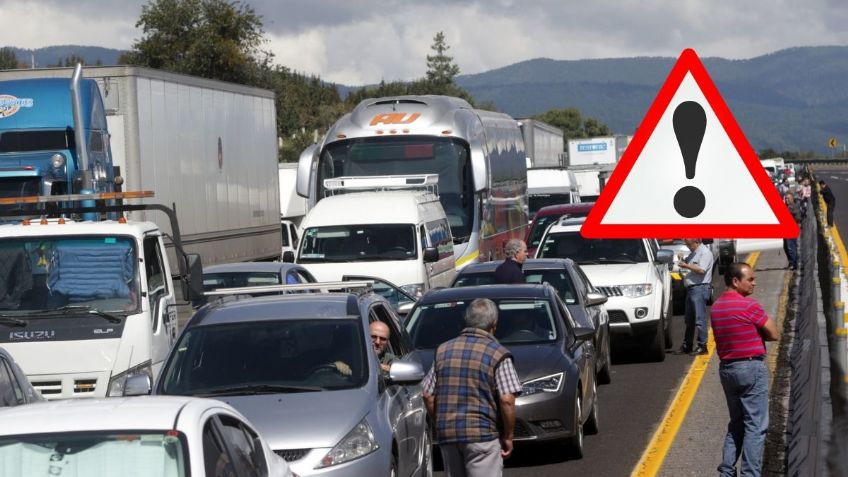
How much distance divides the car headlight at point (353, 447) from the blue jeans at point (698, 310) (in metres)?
11.2

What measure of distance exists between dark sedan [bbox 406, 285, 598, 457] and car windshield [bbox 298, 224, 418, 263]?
22.4ft

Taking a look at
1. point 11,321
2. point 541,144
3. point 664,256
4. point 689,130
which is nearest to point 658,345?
point 664,256

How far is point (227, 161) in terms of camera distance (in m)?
24.9

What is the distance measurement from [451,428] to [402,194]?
13.3 metres

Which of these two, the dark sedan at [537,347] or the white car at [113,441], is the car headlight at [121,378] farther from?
the white car at [113,441]

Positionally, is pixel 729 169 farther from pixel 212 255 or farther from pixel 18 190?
pixel 212 255

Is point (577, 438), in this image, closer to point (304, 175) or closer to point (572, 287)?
point (572, 287)

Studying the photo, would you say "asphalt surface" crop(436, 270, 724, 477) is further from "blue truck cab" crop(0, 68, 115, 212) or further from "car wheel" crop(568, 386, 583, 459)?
"blue truck cab" crop(0, 68, 115, 212)

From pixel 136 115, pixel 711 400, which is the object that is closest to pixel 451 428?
pixel 711 400

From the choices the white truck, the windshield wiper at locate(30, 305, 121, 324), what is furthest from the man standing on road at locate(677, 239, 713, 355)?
the windshield wiper at locate(30, 305, 121, 324)

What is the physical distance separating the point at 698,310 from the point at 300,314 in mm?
10254

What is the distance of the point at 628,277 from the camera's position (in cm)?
1905

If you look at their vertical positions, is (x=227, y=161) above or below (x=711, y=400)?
above

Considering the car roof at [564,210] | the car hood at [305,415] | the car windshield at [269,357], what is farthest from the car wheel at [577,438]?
the car roof at [564,210]
